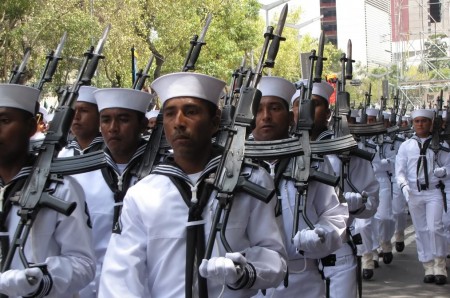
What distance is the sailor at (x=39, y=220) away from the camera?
4.59m

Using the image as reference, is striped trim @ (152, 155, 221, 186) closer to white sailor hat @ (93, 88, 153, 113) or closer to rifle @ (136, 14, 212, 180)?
rifle @ (136, 14, 212, 180)

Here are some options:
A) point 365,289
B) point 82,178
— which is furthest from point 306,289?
point 365,289

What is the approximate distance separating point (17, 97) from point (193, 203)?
1.16 m

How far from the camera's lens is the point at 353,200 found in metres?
8.05

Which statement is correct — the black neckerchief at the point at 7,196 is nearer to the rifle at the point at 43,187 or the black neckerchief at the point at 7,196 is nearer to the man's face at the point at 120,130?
the rifle at the point at 43,187

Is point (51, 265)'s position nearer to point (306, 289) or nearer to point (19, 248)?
point (19, 248)

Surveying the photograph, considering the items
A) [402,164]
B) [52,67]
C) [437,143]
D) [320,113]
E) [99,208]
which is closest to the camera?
[52,67]

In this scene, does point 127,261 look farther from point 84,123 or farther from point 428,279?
point 428,279

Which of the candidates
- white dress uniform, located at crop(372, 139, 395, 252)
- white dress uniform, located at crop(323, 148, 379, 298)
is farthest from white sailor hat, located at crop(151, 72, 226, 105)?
white dress uniform, located at crop(372, 139, 395, 252)

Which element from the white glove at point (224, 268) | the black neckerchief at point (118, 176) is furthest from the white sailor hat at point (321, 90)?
the white glove at point (224, 268)

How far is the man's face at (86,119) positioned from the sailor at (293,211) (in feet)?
4.67

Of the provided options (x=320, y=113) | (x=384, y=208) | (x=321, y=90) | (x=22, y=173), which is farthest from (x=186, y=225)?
(x=384, y=208)

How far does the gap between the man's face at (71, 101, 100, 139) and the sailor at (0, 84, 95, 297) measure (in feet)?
7.54

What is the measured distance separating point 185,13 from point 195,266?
28817 millimetres
